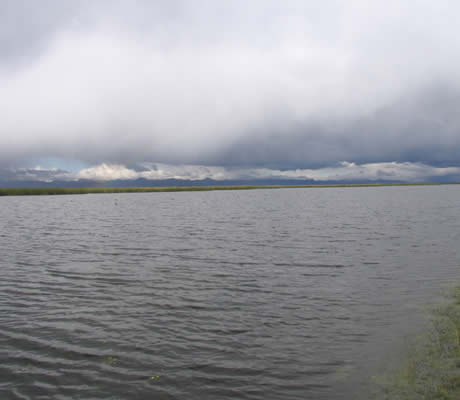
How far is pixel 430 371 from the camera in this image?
1021cm

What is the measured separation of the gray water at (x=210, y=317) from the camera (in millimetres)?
10078

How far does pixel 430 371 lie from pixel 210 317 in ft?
26.8

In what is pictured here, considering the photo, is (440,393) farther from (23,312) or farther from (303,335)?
(23,312)

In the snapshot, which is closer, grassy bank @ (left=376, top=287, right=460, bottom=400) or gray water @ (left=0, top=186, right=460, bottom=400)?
grassy bank @ (left=376, top=287, right=460, bottom=400)

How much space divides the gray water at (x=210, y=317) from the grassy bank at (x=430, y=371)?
0.63 meters

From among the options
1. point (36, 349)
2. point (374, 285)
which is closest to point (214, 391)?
point (36, 349)

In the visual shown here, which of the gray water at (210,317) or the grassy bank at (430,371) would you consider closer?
the grassy bank at (430,371)

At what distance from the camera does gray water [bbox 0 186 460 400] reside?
10078 millimetres

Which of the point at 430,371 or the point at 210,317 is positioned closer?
the point at 430,371

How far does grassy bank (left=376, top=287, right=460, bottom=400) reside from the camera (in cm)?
912

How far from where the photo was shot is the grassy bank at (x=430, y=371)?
9125 millimetres

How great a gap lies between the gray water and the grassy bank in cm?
63

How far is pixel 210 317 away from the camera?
14898 millimetres

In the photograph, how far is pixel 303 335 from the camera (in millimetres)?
13008
